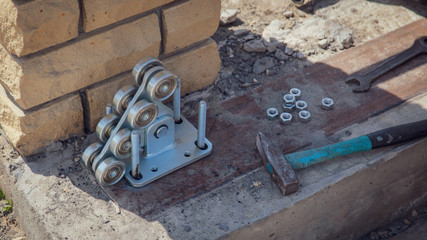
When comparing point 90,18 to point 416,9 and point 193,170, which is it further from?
point 416,9

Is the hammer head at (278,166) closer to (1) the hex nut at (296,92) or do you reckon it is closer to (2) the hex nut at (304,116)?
(2) the hex nut at (304,116)

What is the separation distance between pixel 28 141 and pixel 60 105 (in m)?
0.25

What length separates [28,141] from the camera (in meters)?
2.89

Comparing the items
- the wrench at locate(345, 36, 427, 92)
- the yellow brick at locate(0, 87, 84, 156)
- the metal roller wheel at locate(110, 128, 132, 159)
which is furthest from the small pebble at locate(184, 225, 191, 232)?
the wrench at locate(345, 36, 427, 92)

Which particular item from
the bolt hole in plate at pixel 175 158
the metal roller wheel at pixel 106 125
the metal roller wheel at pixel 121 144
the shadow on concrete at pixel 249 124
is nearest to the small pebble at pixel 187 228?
the shadow on concrete at pixel 249 124

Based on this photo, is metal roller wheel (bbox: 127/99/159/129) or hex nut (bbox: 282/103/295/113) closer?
metal roller wheel (bbox: 127/99/159/129)

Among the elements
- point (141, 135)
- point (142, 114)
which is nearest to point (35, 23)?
point (142, 114)

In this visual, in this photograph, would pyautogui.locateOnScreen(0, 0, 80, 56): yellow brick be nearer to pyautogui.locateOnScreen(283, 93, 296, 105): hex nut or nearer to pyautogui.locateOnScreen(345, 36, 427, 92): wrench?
pyautogui.locateOnScreen(283, 93, 296, 105): hex nut

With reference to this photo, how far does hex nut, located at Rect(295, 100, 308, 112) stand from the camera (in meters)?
3.27

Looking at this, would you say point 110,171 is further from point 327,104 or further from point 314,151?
point 327,104

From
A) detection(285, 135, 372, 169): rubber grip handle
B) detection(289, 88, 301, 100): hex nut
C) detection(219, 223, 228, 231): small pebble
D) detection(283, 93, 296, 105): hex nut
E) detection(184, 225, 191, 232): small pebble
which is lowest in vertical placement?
detection(219, 223, 228, 231): small pebble

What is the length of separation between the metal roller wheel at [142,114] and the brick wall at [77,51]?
14.4 inches

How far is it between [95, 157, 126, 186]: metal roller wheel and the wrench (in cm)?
155

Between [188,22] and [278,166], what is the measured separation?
Result: 3.15 feet
